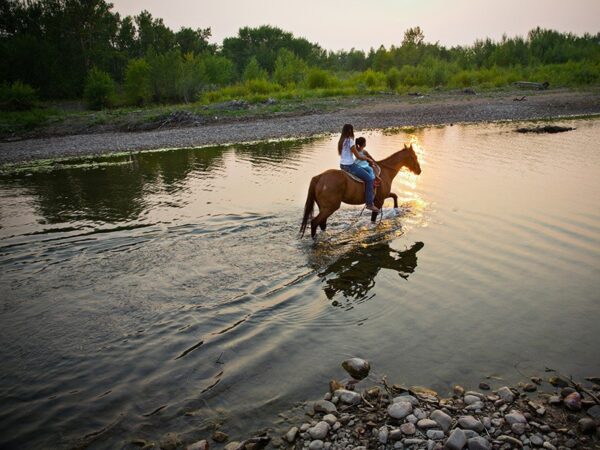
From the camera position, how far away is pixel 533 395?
15.2 feet

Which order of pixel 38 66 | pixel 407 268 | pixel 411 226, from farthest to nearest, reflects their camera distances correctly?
pixel 38 66
pixel 411 226
pixel 407 268

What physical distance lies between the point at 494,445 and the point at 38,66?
6758 cm

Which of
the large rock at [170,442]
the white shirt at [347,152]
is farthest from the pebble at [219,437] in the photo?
the white shirt at [347,152]

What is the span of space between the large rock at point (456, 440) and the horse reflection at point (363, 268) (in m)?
3.47

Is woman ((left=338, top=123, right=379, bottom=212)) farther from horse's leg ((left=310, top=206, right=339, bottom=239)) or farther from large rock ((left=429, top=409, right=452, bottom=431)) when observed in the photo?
large rock ((left=429, top=409, right=452, bottom=431))

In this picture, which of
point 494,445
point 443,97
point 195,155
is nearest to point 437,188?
point 494,445

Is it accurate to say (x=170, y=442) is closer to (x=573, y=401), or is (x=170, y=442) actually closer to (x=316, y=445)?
(x=316, y=445)

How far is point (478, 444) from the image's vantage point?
3846mm

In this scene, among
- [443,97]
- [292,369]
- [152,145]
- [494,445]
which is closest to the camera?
[494,445]

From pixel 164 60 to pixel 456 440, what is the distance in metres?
51.6

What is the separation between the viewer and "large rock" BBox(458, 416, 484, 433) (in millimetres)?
4095

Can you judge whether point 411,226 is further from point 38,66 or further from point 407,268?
point 38,66

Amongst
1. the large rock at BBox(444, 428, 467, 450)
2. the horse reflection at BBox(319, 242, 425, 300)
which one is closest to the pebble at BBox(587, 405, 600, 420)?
the large rock at BBox(444, 428, 467, 450)

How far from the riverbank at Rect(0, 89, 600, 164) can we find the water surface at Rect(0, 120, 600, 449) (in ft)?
44.7
